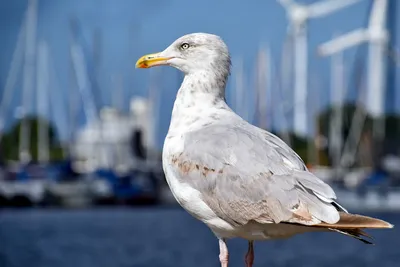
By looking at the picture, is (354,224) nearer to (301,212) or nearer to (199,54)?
(301,212)

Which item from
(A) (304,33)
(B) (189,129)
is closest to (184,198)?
(B) (189,129)

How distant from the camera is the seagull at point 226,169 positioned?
473 cm

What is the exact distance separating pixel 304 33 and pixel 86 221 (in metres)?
11.5

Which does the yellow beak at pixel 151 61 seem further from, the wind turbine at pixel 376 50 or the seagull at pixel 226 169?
the wind turbine at pixel 376 50

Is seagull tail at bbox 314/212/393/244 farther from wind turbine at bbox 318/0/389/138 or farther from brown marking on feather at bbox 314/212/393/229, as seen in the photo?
wind turbine at bbox 318/0/389/138

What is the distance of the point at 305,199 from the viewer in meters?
4.71

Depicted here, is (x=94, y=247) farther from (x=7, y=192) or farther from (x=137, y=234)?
(x=7, y=192)

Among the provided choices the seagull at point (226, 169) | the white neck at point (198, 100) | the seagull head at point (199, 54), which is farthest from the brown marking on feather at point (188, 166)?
the seagull head at point (199, 54)

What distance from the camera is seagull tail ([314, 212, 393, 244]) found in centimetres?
443

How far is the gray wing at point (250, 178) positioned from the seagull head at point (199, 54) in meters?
0.31

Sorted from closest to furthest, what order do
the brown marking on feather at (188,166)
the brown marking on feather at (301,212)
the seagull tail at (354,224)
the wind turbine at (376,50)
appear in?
the seagull tail at (354,224) → the brown marking on feather at (301,212) → the brown marking on feather at (188,166) → the wind turbine at (376,50)

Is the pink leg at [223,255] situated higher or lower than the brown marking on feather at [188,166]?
lower

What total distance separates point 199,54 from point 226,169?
1.93ft

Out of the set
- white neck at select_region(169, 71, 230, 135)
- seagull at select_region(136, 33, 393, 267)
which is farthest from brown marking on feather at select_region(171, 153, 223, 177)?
white neck at select_region(169, 71, 230, 135)
